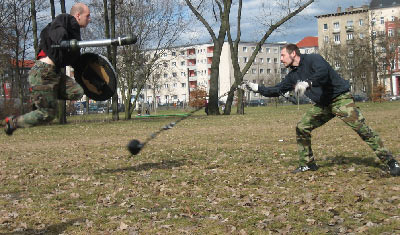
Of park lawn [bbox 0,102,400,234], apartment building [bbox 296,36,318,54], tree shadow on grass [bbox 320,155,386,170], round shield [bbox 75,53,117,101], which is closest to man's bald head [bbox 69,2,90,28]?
round shield [bbox 75,53,117,101]

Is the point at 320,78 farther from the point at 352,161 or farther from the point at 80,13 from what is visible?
the point at 80,13

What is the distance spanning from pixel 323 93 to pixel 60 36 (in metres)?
4.01

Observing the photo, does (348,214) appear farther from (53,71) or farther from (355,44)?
(355,44)

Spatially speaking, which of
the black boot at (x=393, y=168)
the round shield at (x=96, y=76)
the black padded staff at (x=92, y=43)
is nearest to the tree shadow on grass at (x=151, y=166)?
the round shield at (x=96, y=76)

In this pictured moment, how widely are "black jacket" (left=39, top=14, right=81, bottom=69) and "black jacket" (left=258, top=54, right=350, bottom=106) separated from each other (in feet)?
11.4

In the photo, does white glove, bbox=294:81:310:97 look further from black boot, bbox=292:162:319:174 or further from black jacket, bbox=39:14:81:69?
black jacket, bbox=39:14:81:69

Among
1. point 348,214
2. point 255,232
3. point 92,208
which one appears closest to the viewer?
point 255,232

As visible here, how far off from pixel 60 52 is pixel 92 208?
222 centimetres

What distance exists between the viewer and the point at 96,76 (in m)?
7.62

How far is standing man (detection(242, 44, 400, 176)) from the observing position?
7.44m

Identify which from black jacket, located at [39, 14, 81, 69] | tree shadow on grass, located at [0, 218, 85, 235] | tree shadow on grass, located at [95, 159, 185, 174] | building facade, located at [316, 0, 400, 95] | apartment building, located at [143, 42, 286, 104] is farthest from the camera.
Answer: apartment building, located at [143, 42, 286, 104]

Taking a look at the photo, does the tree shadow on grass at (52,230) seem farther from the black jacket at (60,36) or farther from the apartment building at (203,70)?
the apartment building at (203,70)

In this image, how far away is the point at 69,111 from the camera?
55000 mm

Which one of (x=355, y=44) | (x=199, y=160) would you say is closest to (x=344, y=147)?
(x=199, y=160)
